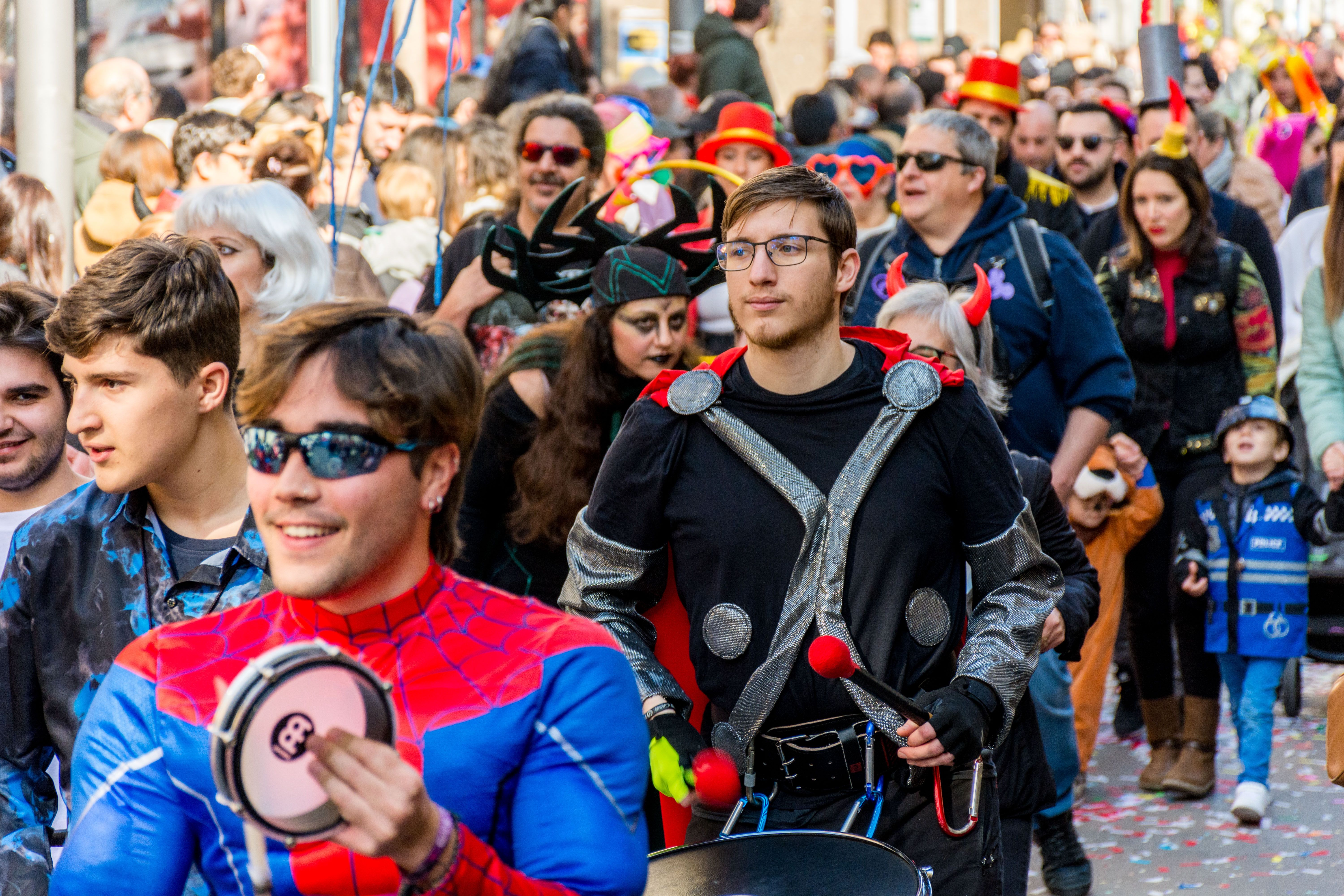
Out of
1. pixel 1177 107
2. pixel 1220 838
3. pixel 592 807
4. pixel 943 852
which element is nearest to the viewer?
pixel 592 807

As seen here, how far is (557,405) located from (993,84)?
370 cm

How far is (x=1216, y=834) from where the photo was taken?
548cm

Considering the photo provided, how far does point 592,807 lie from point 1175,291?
15.8ft

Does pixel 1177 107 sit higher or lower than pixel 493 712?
higher

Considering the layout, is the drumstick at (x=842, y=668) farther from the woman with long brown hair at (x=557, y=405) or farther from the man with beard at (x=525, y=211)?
the man with beard at (x=525, y=211)

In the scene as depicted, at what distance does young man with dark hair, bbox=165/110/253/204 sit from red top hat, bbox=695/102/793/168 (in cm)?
208

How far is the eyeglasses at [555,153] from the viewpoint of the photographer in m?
5.91

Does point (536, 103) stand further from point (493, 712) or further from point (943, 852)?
point (493, 712)

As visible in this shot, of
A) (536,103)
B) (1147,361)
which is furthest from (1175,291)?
(536,103)

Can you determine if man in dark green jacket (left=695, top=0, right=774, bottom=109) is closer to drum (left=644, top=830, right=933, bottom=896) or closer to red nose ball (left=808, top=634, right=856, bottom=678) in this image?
red nose ball (left=808, top=634, right=856, bottom=678)

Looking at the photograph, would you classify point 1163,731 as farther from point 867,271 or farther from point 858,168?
point 858,168

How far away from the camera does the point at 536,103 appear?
6.13 metres

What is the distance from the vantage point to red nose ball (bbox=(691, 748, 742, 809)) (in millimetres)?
2783

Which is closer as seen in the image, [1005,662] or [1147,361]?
[1005,662]
